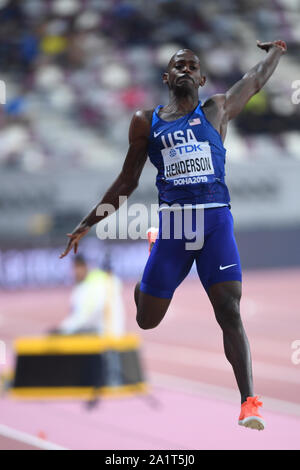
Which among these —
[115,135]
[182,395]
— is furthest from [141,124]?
[115,135]

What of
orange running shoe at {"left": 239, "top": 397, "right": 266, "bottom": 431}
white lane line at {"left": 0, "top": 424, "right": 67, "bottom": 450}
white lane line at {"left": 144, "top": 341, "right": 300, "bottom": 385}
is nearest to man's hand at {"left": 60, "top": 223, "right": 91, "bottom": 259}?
orange running shoe at {"left": 239, "top": 397, "right": 266, "bottom": 431}

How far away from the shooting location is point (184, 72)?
4711mm

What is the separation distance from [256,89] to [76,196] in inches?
528

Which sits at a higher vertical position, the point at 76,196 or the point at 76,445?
the point at 76,196

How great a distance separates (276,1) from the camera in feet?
74.2

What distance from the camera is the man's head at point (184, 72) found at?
185 inches

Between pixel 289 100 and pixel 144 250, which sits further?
pixel 289 100

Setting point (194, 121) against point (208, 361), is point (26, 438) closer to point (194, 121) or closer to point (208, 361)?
point (194, 121)

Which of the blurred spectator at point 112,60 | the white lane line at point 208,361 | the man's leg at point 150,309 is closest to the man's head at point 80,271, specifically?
the white lane line at point 208,361

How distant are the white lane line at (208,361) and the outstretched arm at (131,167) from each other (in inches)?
239

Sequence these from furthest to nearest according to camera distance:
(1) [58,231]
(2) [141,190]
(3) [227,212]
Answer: (2) [141,190]
(1) [58,231]
(3) [227,212]

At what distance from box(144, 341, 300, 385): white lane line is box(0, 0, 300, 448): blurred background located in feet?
6.03

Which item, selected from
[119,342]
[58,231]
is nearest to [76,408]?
[119,342]

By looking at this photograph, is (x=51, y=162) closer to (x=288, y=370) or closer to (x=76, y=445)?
(x=288, y=370)
